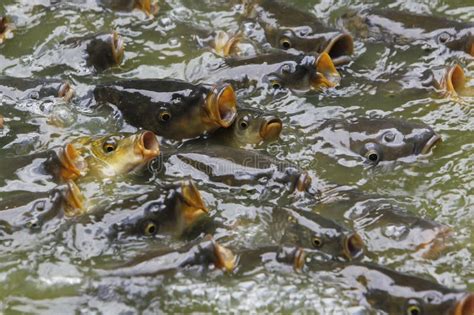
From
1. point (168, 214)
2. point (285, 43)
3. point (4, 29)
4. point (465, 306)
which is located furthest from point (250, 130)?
point (4, 29)

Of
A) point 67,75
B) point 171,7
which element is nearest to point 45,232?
point 67,75

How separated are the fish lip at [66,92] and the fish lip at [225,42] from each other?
1.34m

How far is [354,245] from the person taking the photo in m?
4.26

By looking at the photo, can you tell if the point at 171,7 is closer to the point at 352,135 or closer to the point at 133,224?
the point at 352,135

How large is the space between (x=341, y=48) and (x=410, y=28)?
67cm

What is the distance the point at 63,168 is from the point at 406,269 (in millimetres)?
2338

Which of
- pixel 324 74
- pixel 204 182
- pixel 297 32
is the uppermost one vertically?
pixel 297 32

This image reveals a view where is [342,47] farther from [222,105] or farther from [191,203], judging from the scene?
[191,203]

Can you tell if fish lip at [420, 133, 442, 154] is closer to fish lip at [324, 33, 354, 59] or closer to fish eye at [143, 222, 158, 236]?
fish lip at [324, 33, 354, 59]

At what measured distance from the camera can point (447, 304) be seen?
147 inches

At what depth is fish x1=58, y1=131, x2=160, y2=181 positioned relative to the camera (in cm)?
495

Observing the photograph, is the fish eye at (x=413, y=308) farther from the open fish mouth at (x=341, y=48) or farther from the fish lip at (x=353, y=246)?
the open fish mouth at (x=341, y=48)

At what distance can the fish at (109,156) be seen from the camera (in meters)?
4.95

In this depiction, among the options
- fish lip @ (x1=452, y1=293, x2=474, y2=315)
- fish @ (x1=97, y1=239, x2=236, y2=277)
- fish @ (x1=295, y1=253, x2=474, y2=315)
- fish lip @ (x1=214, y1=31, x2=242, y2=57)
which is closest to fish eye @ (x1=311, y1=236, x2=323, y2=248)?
fish @ (x1=295, y1=253, x2=474, y2=315)
